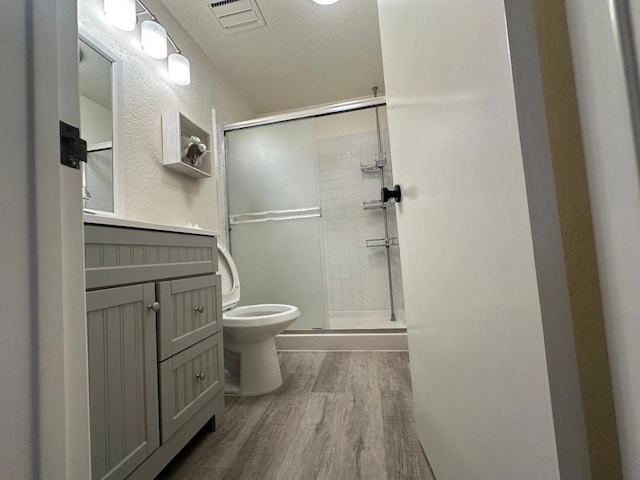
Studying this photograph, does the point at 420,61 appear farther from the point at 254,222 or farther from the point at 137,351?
the point at 254,222

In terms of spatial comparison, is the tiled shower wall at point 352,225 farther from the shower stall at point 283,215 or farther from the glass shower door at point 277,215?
the glass shower door at point 277,215

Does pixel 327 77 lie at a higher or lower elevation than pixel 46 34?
higher

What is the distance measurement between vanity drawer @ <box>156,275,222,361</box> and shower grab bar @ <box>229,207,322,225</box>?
44.7 inches

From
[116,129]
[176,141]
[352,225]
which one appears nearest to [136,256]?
[116,129]

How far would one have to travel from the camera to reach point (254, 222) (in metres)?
2.29

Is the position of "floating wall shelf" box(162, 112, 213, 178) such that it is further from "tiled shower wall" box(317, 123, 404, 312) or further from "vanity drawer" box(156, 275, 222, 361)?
"tiled shower wall" box(317, 123, 404, 312)

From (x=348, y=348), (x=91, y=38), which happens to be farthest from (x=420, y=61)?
(x=348, y=348)

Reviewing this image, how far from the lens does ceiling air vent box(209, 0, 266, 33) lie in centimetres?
162

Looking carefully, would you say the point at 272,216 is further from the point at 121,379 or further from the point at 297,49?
the point at 121,379

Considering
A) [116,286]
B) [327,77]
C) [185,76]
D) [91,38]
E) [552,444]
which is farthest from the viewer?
[327,77]

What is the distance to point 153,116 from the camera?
1479 millimetres

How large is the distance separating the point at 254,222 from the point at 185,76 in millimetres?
1085

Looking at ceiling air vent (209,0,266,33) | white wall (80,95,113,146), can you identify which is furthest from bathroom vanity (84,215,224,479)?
ceiling air vent (209,0,266,33)

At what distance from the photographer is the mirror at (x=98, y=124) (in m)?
1.13
